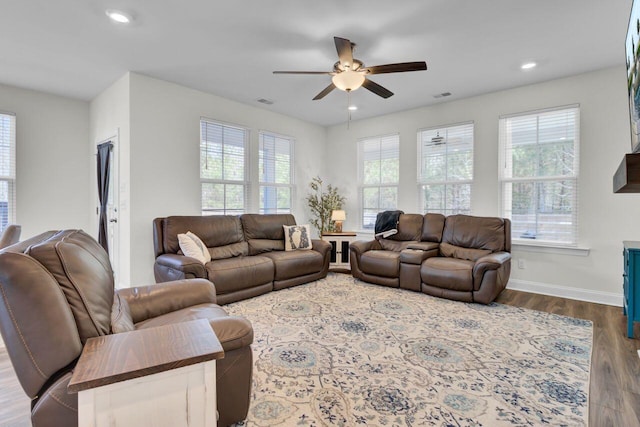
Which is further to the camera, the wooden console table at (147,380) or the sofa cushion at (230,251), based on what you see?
the sofa cushion at (230,251)

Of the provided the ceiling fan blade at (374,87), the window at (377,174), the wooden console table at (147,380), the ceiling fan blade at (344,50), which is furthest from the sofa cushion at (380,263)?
the wooden console table at (147,380)

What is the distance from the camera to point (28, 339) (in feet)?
3.59

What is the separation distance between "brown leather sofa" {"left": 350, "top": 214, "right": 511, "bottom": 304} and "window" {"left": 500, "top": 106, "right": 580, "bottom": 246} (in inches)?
18.4

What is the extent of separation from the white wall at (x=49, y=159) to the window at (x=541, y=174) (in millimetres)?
6387

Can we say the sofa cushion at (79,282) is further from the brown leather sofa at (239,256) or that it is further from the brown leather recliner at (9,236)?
the brown leather sofa at (239,256)

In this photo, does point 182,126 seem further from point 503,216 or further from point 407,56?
point 503,216

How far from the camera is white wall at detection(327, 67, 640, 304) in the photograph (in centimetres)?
367

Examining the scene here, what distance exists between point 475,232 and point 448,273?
35.6 inches

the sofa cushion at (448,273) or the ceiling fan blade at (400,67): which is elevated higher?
the ceiling fan blade at (400,67)

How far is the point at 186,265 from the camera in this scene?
3363 mm

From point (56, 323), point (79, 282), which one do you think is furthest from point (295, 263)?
point (56, 323)

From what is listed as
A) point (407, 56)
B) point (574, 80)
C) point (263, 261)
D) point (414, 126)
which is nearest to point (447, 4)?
point (407, 56)

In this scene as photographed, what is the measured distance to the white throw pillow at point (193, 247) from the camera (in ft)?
12.1

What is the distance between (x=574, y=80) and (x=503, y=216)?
1890 millimetres
